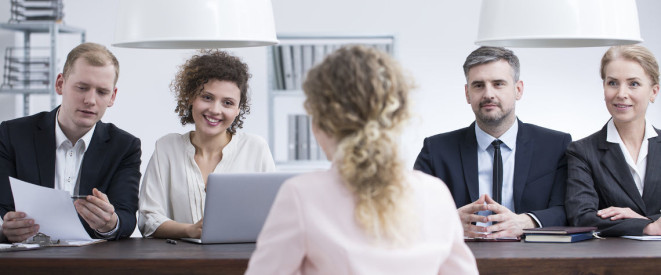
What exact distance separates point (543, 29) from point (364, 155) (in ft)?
3.50

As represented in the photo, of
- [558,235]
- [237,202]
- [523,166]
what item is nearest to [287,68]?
[523,166]

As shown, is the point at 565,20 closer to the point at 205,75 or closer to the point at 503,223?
the point at 503,223

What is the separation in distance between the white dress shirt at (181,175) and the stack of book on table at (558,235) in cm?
113

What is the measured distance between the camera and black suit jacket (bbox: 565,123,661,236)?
276cm

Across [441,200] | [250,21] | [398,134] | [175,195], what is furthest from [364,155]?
[175,195]

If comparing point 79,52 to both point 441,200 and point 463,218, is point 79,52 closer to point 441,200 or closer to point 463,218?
point 463,218

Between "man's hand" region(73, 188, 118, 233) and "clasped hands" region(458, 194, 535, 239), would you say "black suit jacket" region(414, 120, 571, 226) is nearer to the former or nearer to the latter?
"clasped hands" region(458, 194, 535, 239)

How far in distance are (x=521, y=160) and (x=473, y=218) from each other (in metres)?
0.51

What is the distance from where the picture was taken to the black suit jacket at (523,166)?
116 inches

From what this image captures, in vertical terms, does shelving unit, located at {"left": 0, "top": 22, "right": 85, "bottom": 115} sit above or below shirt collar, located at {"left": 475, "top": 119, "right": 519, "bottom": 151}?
above

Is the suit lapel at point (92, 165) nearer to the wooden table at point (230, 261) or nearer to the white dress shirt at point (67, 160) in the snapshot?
the white dress shirt at point (67, 160)

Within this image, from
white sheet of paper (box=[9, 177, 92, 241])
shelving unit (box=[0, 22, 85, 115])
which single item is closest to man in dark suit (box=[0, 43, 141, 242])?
white sheet of paper (box=[9, 177, 92, 241])

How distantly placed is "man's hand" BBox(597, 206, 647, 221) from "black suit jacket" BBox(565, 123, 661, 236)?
0.11ft

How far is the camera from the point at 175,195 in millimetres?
2998
